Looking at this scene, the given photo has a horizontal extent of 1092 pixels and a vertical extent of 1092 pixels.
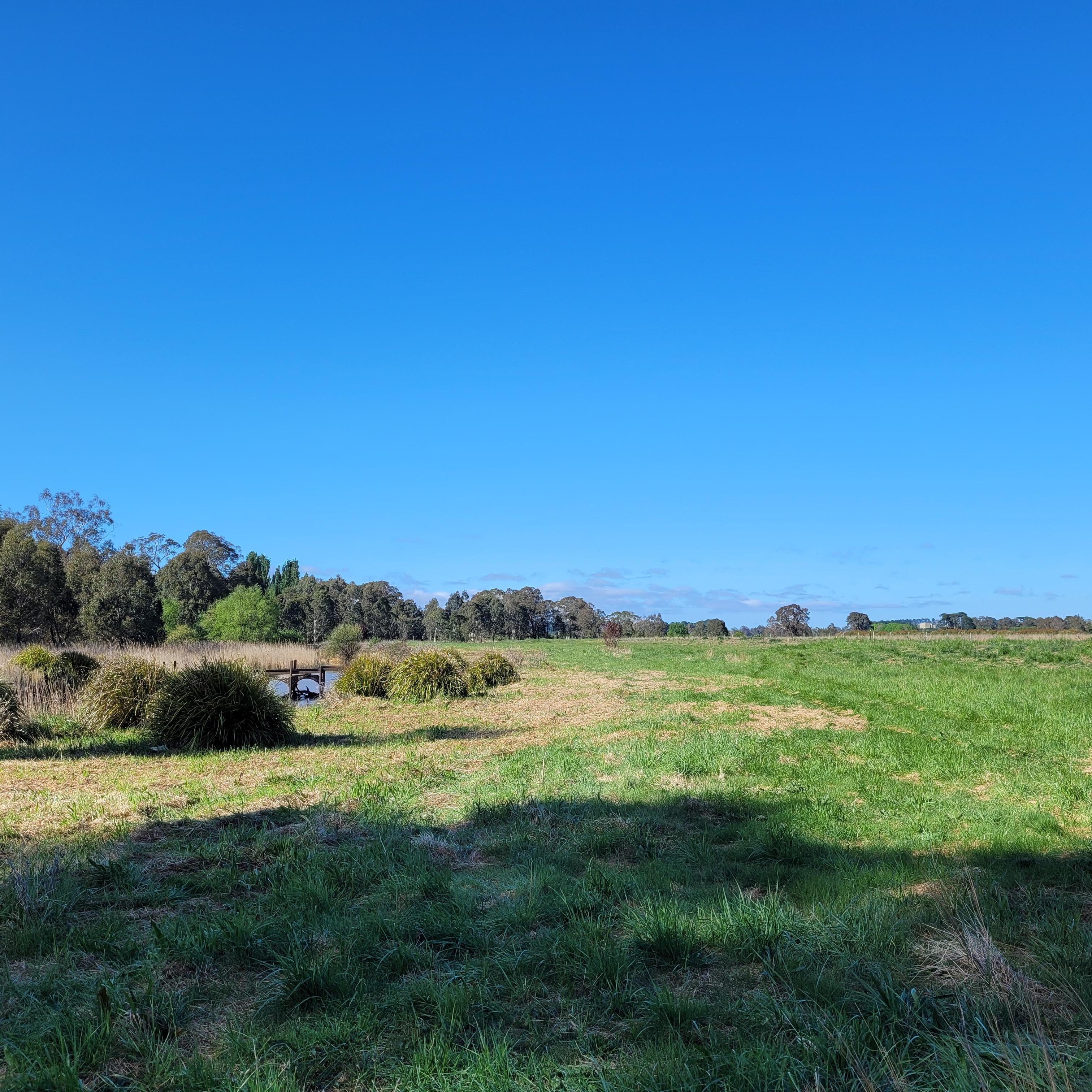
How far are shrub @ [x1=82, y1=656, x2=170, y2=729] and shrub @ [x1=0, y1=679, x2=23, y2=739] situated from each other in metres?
1.41

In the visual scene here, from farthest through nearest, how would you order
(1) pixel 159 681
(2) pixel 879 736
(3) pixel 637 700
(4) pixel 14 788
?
(3) pixel 637 700 → (1) pixel 159 681 → (2) pixel 879 736 → (4) pixel 14 788

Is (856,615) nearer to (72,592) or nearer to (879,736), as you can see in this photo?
(72,592)

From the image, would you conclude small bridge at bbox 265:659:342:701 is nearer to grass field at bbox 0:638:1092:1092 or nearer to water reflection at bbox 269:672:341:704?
water reflection at bbox 269:672:341:704

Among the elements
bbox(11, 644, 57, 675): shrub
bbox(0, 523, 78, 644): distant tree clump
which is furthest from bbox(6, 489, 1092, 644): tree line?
bbox(11, 644, 57, 675): shrub

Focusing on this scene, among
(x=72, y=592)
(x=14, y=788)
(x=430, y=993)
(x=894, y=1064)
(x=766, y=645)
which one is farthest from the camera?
(x=766, y=645)

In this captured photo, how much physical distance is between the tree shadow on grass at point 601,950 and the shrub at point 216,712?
587 centimetres

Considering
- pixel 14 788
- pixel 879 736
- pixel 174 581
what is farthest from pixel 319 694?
pixel 174 581

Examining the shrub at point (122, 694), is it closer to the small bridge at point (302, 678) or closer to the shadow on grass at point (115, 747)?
the shadow on grass at point (115, 747)

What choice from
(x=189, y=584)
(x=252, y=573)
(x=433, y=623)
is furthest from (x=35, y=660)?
(x=433, y=623)

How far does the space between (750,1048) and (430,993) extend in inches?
53.1

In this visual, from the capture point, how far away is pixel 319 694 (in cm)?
2312

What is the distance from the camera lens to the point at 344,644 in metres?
37.3

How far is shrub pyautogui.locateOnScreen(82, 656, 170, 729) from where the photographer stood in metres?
13.8

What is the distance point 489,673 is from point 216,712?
36.7ft
